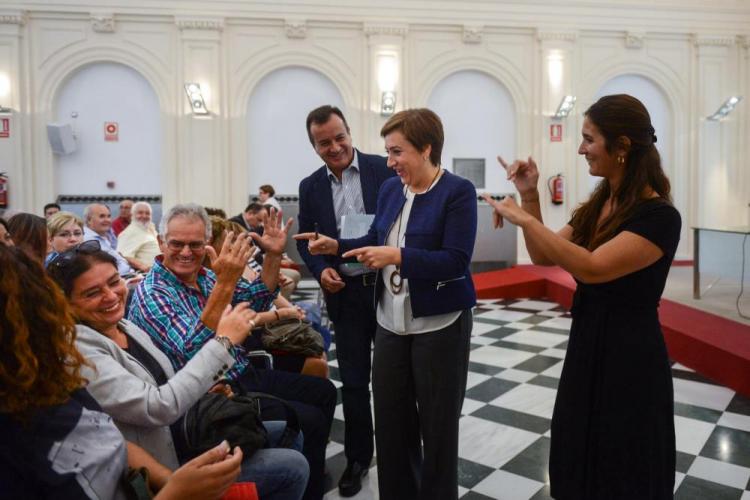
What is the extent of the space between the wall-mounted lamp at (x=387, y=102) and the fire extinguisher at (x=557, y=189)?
127 inches

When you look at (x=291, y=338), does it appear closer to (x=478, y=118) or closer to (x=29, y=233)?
(x=29, y=233)

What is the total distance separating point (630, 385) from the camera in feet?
5.38

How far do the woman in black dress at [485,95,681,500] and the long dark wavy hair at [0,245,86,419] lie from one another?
1.16 metres

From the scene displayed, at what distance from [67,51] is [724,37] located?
12.0m

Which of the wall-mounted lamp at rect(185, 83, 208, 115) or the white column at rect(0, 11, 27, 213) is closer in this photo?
the white column at rect(0, 11, 27, 213)

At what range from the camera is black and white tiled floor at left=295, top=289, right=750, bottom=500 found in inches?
105

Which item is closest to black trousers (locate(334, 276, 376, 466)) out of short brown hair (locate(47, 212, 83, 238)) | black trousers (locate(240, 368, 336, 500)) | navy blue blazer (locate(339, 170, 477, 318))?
black trousers (locate(240, 368, 336, 500))

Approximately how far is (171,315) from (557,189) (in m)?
9.45

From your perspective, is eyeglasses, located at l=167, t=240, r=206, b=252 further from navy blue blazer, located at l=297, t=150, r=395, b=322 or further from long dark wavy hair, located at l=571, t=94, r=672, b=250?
long dark wavy hair, located at l=571, t=94, r=672, b=250

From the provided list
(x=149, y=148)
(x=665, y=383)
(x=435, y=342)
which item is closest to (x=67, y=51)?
(x=149, y=148)

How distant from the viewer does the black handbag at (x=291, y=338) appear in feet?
9.59

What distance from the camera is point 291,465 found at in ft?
5.91

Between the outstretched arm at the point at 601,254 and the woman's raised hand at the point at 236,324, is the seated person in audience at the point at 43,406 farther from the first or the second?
the outstretched arm at the point at 601,254

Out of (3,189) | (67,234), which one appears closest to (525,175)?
(67,234)
